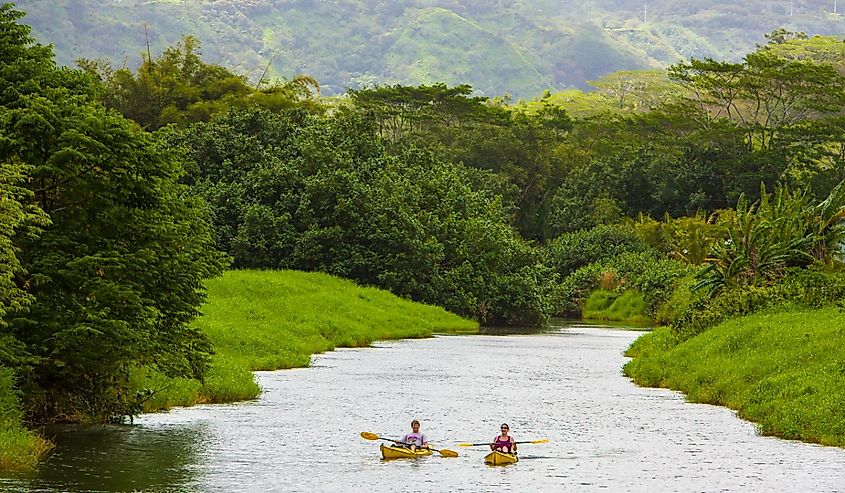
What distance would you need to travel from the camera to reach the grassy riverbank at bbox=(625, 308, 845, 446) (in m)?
28.3

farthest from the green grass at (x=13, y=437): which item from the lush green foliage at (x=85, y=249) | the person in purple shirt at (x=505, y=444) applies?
the person in purple shirt at (x=505, y=444)

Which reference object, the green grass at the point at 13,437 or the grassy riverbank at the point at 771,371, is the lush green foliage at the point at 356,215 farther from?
the green grass at the point at 13,437

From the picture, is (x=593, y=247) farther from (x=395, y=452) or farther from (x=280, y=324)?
(x=395, y=452)

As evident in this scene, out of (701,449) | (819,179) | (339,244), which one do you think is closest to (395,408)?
(701,449)

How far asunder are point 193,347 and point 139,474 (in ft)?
20.6

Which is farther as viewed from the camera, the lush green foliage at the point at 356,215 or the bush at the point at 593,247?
the bush at the point at 593,247

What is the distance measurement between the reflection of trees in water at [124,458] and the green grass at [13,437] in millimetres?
349

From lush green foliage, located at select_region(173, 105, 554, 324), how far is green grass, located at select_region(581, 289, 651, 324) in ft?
33.0

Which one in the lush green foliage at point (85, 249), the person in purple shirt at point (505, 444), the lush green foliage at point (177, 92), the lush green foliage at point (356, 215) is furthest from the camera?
the lush green foliage at point (177, 92)

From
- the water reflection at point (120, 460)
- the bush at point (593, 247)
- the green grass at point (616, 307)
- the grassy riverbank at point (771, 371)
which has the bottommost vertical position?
→ the water reflection at point (120, 460)

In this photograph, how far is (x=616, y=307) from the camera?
9406cm

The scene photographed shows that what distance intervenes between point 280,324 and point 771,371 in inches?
1011

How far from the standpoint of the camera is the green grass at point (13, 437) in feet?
74.3

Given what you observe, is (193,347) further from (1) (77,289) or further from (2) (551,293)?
(2) (551,293)
